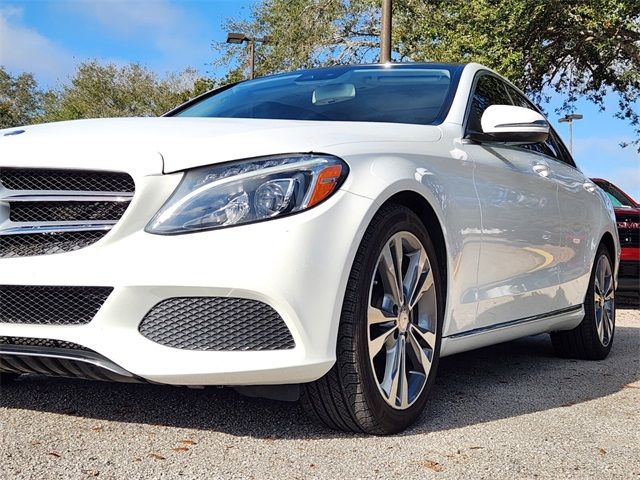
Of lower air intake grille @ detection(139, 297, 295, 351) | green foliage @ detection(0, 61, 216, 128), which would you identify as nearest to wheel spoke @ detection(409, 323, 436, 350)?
lower air intake grille @ detection(139, 297, 295, 351)

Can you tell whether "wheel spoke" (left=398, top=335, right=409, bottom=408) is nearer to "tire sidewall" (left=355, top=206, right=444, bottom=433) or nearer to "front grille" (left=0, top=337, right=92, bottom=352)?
"tire sidewall" (left=355, top=206, right=444, bottom=433)

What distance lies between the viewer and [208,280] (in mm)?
2635

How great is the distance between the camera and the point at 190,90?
37188mm

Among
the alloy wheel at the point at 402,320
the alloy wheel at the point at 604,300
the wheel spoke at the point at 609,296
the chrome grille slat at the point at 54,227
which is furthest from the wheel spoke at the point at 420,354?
the wheel spoke at the point at 609,296

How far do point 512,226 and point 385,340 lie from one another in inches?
47.0

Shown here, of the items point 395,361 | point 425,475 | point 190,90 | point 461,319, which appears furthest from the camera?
point 190,90

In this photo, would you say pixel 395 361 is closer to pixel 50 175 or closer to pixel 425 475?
pixel 425 475

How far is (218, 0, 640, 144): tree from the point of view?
16109 millimetres

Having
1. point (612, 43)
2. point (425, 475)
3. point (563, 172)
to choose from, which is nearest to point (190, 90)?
point (612, 43)

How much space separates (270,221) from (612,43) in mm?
16019

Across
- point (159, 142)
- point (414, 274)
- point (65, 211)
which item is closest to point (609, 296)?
point (414, 274)

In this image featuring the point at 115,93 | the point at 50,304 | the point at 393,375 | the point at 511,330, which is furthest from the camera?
the point at 115,93

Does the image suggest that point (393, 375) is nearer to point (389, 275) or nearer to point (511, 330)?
point (389, 275)

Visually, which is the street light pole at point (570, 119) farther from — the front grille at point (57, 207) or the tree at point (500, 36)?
the front grille at point (57, 207)
